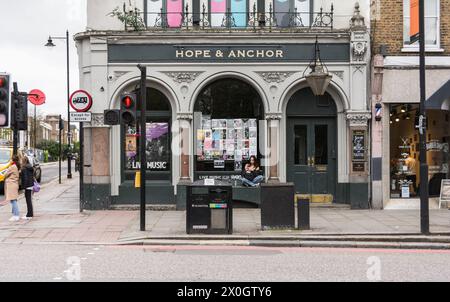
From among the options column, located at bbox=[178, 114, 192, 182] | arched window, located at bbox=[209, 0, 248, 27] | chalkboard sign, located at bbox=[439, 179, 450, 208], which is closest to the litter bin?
column, located at bbox=[178, 114, 192, 182]

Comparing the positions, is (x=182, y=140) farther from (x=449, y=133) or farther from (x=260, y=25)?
(x=449, y=133)

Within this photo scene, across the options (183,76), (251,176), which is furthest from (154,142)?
(251,176)

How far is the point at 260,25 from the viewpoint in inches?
663

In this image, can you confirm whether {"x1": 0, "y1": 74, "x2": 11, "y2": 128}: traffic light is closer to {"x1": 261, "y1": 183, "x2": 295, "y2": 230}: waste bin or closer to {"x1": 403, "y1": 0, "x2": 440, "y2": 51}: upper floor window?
{"x1": 261, "y1": 183, "x2": 295, "y2": 230}: waste bin

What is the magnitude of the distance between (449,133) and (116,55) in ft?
34.3

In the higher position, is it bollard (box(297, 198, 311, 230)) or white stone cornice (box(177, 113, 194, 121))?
white stone cornice (box(177, 113, 194, 121))

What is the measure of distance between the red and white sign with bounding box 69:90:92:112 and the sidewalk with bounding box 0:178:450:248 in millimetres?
2929

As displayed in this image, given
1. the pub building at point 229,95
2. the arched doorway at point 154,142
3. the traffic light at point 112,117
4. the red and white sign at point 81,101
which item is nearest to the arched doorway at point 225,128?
the pub building at point 229,95

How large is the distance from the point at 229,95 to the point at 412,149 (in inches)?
232

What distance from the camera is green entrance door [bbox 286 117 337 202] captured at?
17.1 m
